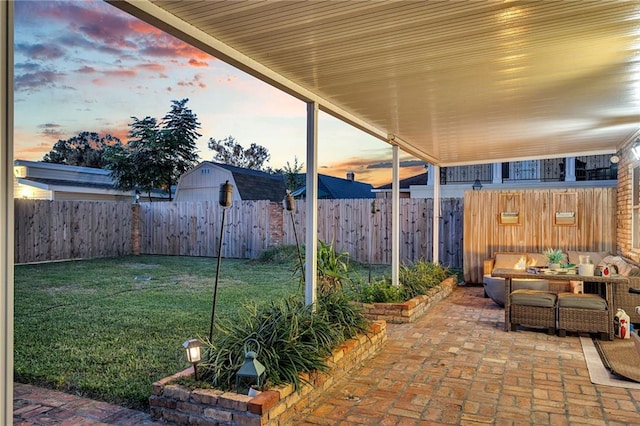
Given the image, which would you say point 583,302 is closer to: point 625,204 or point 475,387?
point 475,387

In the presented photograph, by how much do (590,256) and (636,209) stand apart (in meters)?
1.55

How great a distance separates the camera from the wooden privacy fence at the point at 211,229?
38.7ft

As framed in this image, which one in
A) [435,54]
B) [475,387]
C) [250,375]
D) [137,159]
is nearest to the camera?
[250,375]

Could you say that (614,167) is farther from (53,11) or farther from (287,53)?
(53,11)

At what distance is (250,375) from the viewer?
121 inches

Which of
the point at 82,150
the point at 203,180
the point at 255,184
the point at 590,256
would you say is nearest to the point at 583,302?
the point at 590,256

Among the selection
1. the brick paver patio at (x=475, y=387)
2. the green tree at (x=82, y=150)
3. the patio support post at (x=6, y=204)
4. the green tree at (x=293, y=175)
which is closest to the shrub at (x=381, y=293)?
the brick paver patio at (x=475, y=387)

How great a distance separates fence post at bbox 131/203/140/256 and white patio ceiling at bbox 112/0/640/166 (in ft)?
37.5

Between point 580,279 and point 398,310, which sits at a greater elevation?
point 580,279

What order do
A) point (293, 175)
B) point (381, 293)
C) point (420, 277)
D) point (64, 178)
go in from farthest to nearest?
point (64, 178) → point (293, 175) → point (420, 277) → point (381, 293)

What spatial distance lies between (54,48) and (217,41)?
46.7ft

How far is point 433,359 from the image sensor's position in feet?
15.1

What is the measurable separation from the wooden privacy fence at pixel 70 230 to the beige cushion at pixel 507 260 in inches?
441

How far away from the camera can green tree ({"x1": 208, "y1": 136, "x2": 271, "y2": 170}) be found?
27406 mm
